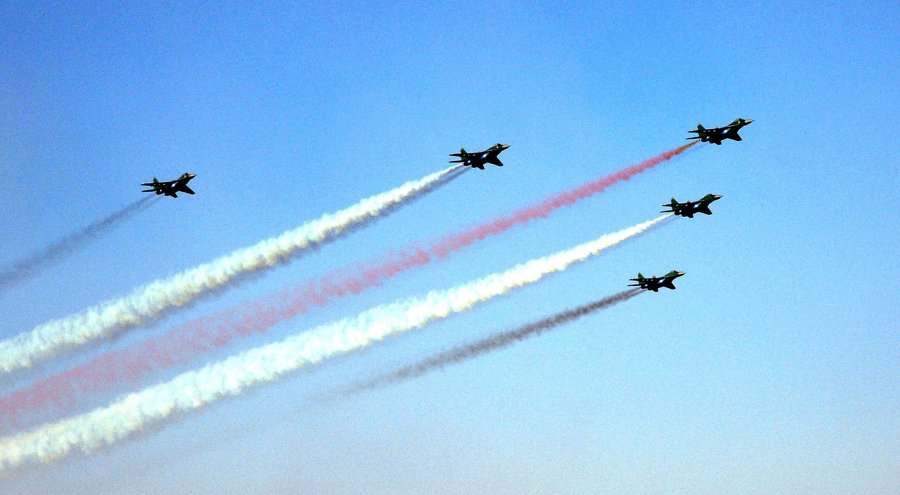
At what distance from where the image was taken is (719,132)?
10300cm

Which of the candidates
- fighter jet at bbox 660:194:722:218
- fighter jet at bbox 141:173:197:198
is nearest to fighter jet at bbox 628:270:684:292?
fighter jet at bbox 660:194:722:218

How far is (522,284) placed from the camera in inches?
3755

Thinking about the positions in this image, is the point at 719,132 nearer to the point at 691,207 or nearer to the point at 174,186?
the point at 691,207

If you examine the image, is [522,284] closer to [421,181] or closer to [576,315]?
[576,315]

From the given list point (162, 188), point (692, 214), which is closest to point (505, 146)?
point (692, 214)

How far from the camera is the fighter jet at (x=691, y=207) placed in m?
103

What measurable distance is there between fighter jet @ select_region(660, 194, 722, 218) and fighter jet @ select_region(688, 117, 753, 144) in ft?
17.5

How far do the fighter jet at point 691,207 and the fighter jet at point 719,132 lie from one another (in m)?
5.35

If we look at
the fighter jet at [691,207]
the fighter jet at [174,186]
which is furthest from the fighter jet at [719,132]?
the fighter jet at [174,186]

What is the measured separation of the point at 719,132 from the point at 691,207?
282 inches

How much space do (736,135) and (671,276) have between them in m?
14.0

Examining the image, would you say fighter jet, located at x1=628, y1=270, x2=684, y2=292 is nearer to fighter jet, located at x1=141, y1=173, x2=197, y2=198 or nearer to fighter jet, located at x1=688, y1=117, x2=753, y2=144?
fighter jet, located at x1=688, y1=117, x2=753, y2=144

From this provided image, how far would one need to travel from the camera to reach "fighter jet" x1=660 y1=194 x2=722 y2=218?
10312 centimetres

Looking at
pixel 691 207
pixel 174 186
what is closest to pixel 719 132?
pixel 691 207
